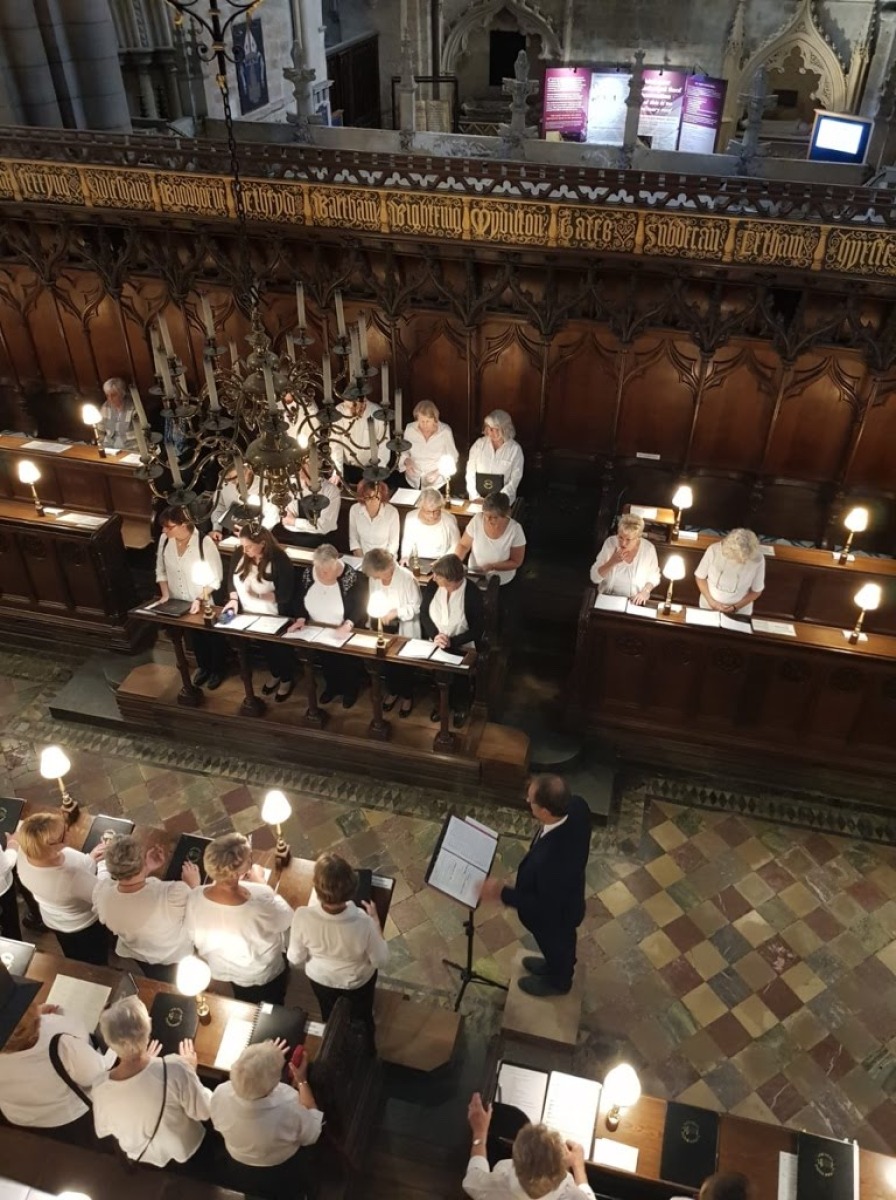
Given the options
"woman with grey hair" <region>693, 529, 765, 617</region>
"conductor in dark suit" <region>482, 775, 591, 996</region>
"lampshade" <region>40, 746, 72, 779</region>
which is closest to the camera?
"conductor in dark suit" <region>482, 775, 591, 996</region>

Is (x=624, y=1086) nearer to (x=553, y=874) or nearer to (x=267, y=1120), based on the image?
(x=553, y=874)

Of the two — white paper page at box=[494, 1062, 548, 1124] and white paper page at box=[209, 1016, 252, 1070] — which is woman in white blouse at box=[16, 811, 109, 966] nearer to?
white paper page at box=[209, 1016, 252, 1070]

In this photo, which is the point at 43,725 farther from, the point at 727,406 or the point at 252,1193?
the point at 727,406

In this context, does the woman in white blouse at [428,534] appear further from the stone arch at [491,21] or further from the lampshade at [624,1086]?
the stone arch at [491,21]

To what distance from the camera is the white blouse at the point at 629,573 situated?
22.1 ft

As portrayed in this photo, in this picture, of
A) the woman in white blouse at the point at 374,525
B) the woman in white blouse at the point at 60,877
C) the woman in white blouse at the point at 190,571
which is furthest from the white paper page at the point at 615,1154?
the woman in white blouse at the point at 190,571

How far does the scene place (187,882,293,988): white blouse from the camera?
168 inches

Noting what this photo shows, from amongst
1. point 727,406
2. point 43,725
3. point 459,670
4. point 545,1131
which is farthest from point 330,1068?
point 727,406

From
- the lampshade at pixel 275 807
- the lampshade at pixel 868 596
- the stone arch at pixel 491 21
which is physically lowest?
the lampshade at pixel 275 807

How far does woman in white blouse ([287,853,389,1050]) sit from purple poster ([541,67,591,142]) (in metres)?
16.9

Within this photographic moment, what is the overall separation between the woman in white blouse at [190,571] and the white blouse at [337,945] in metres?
3.37

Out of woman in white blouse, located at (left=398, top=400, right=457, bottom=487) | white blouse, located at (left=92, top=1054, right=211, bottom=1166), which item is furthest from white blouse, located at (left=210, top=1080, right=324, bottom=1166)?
woman in white blouse, located at (left=398, top=400, right=457, bottom=487)

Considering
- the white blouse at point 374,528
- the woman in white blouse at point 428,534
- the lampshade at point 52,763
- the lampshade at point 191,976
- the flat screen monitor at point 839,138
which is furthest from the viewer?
the flat screen monitor at point 839,138

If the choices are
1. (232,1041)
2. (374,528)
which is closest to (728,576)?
(374,528)
